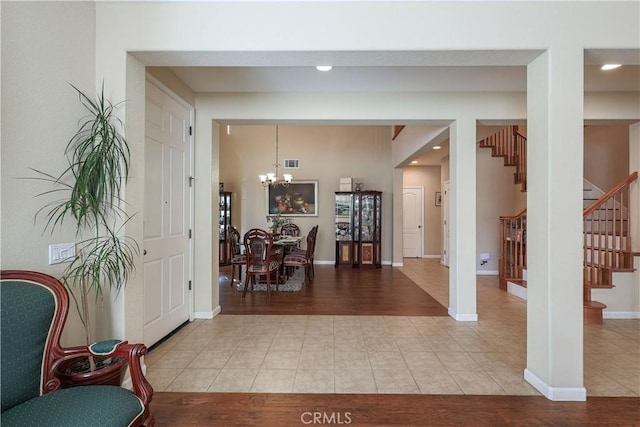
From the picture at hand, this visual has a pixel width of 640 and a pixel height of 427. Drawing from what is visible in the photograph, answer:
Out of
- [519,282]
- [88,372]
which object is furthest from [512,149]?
[88,372]

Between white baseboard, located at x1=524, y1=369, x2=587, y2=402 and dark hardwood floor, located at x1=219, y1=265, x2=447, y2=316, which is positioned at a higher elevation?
white baseboard, located at x1=524, y1=369, x2=587, y2=402

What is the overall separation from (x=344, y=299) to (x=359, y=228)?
10.7ft

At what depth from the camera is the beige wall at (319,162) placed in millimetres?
8305

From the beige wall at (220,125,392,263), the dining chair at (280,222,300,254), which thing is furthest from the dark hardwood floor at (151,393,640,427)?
the beige wall at (220,125,392,263)

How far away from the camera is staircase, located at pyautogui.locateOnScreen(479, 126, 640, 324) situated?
3.95m

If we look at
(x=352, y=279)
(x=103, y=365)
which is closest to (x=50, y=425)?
(x=103, y=365)

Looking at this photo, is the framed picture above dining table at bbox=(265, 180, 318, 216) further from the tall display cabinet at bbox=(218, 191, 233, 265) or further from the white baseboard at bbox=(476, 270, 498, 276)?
the white baseboard at bbox=(476, 270, 498, 276)

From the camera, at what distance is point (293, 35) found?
7.29ft

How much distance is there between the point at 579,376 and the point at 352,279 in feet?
14.1

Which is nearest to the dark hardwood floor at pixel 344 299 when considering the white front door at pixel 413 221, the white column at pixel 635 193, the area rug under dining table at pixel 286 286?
the area rug under dining table at pixel 286 286

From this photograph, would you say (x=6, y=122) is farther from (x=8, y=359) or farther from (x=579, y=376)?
(x=579, y=376)

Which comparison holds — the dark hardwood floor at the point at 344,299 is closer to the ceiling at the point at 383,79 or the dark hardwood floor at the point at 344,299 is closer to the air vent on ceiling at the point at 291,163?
the ceiling at the point at 383,79

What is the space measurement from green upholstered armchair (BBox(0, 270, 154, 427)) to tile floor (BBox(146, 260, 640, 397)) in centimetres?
90

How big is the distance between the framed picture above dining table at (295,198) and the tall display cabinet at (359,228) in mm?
713
